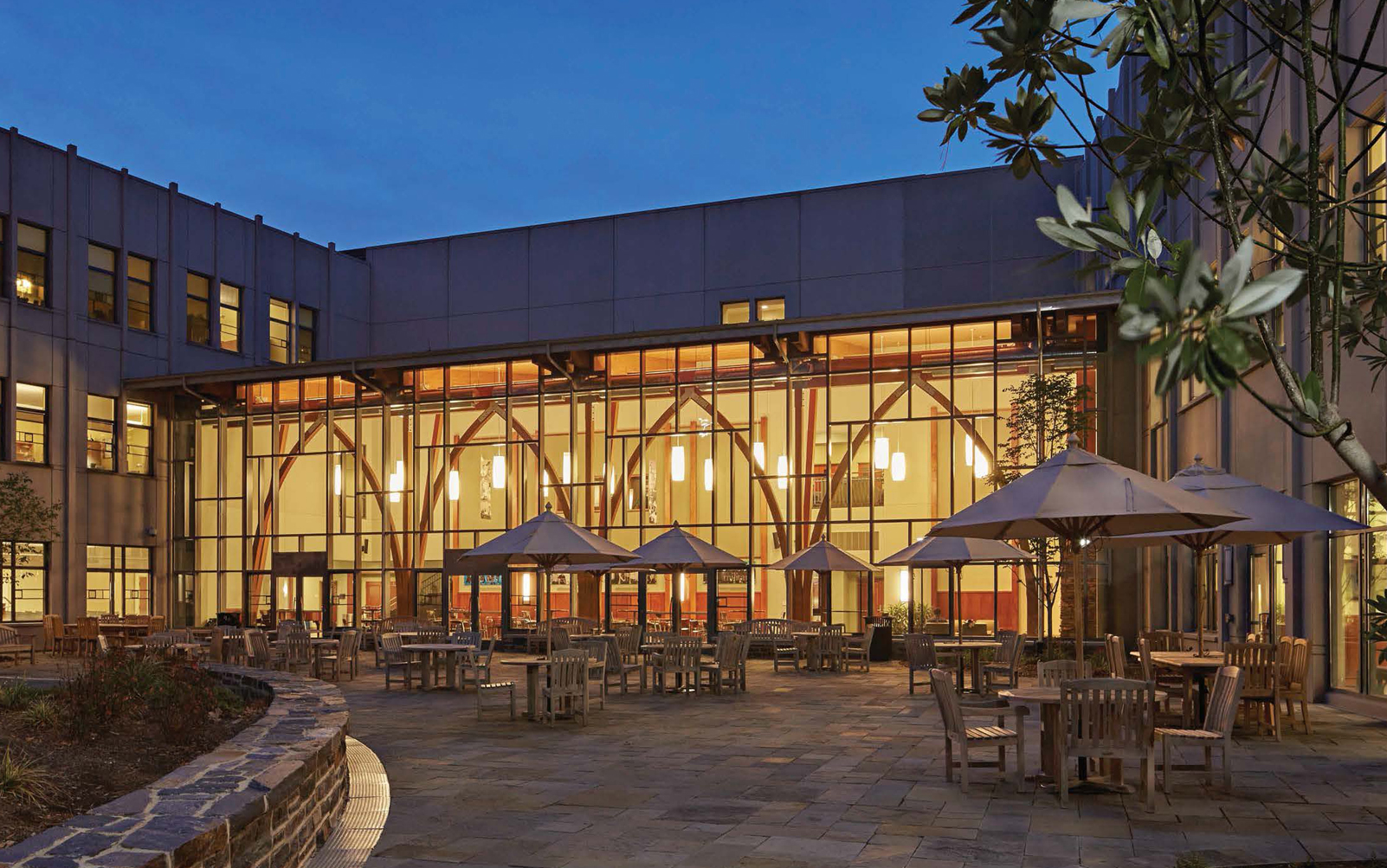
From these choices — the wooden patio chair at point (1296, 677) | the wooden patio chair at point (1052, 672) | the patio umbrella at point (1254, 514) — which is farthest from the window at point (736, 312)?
the wooden patio chair at point (1052, 672)

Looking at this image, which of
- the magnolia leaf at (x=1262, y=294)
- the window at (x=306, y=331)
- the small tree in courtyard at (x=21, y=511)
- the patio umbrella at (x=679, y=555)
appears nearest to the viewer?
the magnolia leaf at (x=1262, y=294)

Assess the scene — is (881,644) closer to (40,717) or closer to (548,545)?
(548,545)

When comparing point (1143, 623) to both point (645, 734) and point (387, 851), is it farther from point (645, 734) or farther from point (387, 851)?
point (387, 851)

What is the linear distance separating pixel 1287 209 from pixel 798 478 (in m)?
23.2

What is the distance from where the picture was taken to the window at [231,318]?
35.6 meters

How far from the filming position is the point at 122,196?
32.8 m

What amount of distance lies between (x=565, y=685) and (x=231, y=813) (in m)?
9.24

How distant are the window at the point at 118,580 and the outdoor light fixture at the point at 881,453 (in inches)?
730

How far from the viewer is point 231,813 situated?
5.27 m

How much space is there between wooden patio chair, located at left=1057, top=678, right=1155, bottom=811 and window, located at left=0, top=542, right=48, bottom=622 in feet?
87.6

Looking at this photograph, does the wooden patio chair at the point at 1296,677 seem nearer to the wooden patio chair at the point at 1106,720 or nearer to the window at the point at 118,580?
the wooden patio chair at the point at 1106,720

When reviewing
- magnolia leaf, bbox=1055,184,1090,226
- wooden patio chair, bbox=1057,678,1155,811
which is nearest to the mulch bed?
magnolia leaf, bbox=1055,184,1090,226

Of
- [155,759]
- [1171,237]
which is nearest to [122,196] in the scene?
[1171,237]

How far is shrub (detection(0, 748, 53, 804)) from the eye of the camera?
6020 mm
